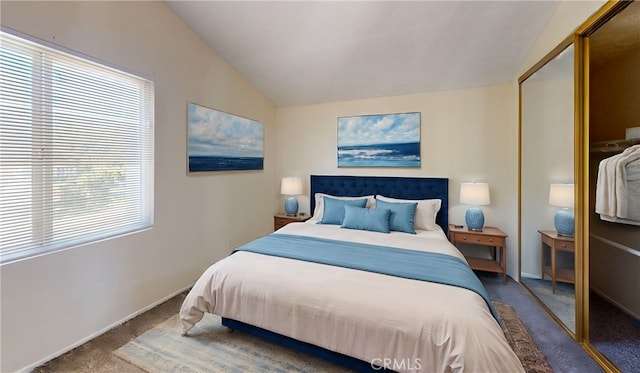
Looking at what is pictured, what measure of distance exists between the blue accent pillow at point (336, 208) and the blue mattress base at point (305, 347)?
164 cm

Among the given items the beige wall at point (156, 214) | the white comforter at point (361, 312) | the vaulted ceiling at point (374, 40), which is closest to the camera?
the white comforter at point (361, 312)

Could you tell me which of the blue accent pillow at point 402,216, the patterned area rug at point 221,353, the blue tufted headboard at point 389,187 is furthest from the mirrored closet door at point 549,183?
the blue accent pillow at point 402,216

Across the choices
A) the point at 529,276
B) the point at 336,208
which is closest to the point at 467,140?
the point at 529,276

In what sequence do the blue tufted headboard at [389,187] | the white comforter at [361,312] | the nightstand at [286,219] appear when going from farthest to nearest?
the nightstand at [286,219] → the blue tufted headboard at [389,187] → the white comforter at [361,312]

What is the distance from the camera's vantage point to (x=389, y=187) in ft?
12.1

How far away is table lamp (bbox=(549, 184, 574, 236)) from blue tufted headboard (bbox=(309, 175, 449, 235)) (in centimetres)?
119

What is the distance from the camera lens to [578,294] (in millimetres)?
2002

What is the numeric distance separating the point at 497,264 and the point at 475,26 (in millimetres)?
2593

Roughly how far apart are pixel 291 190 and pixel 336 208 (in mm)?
923

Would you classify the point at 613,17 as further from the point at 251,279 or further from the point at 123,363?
the point at 123,363

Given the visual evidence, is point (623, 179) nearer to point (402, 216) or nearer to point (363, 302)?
point (402, 216)

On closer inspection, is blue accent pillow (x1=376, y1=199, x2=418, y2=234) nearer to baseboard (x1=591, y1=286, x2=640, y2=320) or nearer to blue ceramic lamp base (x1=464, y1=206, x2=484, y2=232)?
blue ceramic lamp base (x1=464, y1=206, x2=484, y2=232)

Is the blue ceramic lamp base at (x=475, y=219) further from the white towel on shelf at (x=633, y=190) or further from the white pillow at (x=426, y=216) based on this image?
the white towel on shelf at (x=633, y=190)

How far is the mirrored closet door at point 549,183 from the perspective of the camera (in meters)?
2.11
